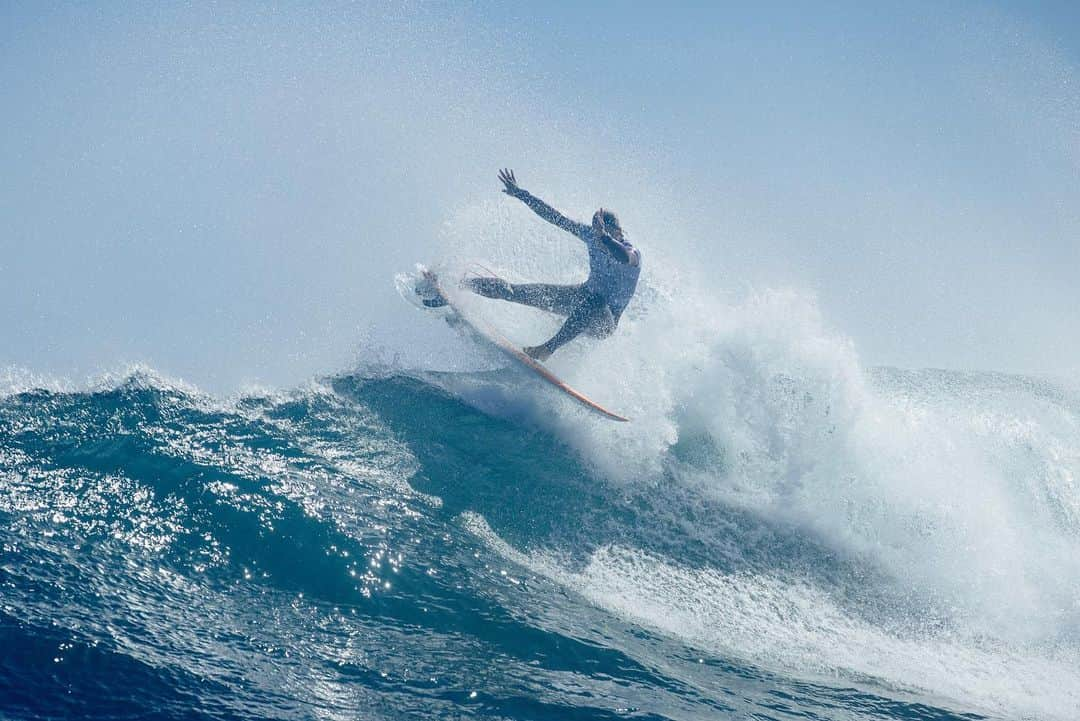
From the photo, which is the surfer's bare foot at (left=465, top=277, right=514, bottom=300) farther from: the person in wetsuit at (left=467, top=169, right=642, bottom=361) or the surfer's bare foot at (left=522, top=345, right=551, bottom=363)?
the surfer's bare foot at (left=522, top=345, right=551, bottom=363)

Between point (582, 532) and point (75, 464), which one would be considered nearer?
point (75, 464)

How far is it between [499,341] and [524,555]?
167 inches

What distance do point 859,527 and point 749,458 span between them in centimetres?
180

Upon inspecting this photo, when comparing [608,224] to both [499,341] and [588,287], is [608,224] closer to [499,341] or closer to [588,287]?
[588,287]

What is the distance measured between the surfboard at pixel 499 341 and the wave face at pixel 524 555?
39cm

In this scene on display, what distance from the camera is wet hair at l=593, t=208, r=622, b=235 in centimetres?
894

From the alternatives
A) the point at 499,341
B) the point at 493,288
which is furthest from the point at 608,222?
the point at 499,341

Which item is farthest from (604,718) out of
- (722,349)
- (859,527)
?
(722,349)

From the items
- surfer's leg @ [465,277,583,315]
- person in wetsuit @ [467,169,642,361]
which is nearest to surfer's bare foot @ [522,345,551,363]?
person in wetsuit @ [467,169,642,361]

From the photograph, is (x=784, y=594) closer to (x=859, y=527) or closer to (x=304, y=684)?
(x=859, y=527)

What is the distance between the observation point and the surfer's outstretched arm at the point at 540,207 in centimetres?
907

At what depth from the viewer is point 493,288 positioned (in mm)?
10008

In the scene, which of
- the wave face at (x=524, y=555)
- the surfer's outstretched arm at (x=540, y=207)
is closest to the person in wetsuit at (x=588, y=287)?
the surfer's outstretched arm at (x=540, y=207)

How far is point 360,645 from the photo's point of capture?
14.2ft
